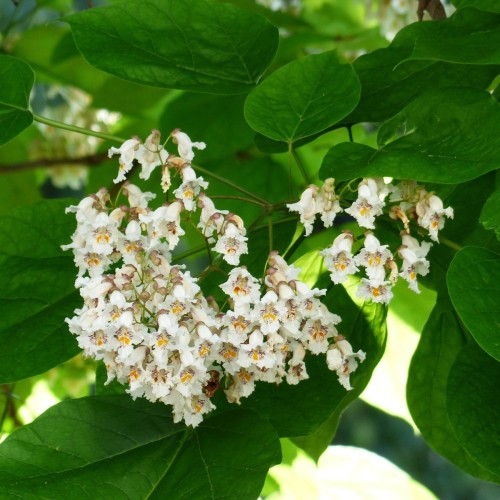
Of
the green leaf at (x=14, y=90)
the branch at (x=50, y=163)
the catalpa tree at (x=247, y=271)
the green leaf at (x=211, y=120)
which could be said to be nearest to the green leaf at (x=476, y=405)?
the catalpa tree at (x=247, y=271)

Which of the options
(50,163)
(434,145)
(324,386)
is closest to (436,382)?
(324,386)

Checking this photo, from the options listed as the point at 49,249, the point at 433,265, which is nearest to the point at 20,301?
the point at 49,249

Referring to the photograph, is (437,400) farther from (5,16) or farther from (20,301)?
(5,16)

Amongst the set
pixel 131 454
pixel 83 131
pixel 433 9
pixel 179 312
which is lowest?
pixel 131 454

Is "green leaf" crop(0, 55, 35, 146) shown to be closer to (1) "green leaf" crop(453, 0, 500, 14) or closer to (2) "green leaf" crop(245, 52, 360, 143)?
(2) "green leaf" crop(245, 52, 360, 143)

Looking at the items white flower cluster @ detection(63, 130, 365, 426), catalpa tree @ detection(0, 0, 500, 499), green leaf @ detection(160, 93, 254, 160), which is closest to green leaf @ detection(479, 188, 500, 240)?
catalpa tree @ detection(0, 0, 500, 499)

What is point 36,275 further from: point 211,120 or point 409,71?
point 211,120
